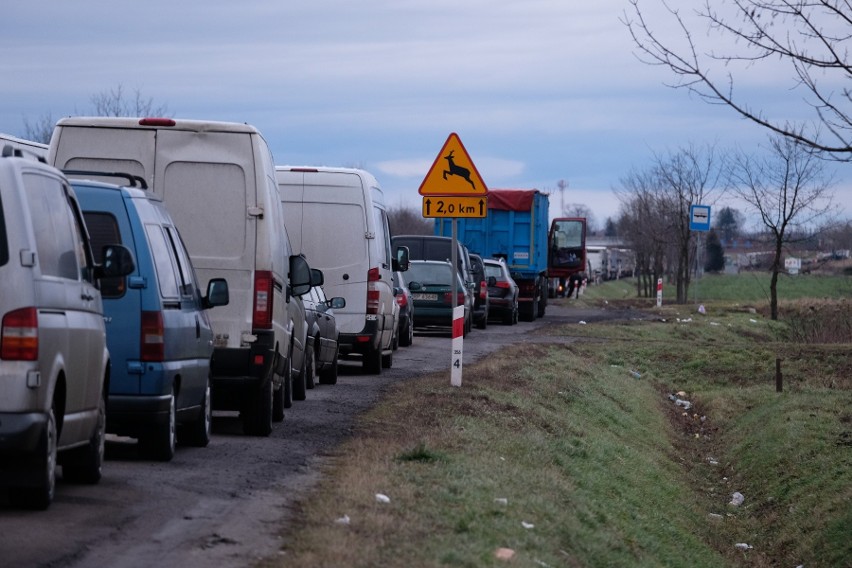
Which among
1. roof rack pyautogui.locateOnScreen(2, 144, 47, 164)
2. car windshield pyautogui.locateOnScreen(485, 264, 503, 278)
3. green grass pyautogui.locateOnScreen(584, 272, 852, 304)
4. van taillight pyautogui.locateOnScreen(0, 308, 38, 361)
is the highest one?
roof rack pyautogui.locateOnScreen(2, 144, 47, 164)

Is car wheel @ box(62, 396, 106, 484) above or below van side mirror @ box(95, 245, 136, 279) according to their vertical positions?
below

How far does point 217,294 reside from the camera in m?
10.8

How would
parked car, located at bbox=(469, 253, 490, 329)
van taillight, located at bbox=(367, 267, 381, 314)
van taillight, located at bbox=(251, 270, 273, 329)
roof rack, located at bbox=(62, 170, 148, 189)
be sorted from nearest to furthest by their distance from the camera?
roof rack, located at bbox=(62, 170, 148, 189)
van taillight, located at bbox=(251, 270, 273, 329)
van taillight, located at bbox=(367, 267, 381, 314)
parked car, located at bbox=(469, 253, 490, 329)

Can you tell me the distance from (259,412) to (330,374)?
628 cm

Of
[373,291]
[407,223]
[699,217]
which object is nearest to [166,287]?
[373,291]

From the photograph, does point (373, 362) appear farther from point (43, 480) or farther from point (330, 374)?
point (43, 480)

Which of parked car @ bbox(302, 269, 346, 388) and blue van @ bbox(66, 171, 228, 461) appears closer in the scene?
blue van @ bbox(66, 171, 228, 461)

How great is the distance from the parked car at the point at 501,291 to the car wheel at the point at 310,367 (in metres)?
19.2

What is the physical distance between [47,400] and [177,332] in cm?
276

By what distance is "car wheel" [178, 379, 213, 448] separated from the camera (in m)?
11.1

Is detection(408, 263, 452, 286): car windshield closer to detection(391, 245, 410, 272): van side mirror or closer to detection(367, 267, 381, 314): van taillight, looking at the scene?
detection(391, 245, 410, 272): van side mirror

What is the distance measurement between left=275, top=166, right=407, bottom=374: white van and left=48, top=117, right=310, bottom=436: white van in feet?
20.6

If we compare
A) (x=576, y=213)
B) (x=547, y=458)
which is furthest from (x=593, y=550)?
(x=576, y=213)

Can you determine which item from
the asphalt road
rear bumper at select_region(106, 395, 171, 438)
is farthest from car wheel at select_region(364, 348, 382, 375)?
rear bumper at select_region(106, 395, 171, 438)
